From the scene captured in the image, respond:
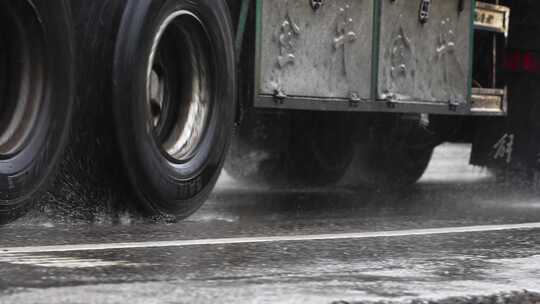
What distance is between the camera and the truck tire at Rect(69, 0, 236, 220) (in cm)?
603

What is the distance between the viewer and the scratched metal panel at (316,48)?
→ 705cm

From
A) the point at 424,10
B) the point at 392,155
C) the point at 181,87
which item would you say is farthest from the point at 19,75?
the point at 392,155

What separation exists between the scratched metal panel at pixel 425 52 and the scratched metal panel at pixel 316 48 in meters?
0.20

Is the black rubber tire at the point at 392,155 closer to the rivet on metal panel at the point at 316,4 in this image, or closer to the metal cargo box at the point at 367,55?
the metal cargo box at the point at 367,55

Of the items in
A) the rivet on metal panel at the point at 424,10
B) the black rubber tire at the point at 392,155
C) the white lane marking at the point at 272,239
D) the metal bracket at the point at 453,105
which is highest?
the rivet on metal panel at the point at 424,10

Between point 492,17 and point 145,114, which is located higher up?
point 492,17

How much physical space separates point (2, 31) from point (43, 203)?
0.80 metres

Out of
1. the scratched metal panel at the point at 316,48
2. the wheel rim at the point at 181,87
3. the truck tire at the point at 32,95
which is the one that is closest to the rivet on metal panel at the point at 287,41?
the scratched metal panel at the point at 316,48

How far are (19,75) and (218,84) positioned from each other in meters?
1.37

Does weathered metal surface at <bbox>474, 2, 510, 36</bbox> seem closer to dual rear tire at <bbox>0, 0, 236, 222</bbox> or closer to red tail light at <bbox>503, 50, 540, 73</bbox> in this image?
red tail light at <bbox>503, 50, 540, 73</bbox>

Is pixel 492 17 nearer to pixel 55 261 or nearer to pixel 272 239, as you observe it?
pixel 272 239

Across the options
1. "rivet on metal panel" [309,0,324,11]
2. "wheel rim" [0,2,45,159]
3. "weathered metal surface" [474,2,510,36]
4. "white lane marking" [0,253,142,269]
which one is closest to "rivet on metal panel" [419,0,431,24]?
"weathered metal surface" [474,2,510,36]

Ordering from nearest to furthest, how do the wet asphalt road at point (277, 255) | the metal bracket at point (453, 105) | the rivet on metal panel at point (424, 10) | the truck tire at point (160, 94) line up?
1. the wet asphalt road at point (277, 255)
2. the truck tire at point (160, 94)
3. the rivet on metal panel at point (424, 10)
4. the metal bracket at point (453, 105)

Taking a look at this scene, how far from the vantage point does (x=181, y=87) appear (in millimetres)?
6676
